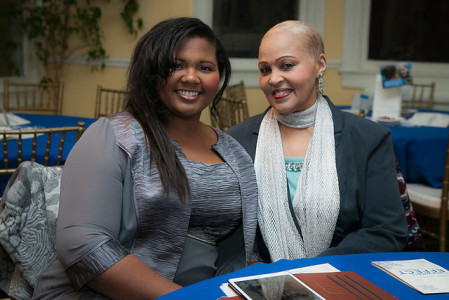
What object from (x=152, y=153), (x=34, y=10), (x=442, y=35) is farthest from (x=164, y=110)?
(x=442, y=35)

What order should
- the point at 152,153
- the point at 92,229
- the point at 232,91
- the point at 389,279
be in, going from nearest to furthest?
1. the point at 389,279
2. the point at 92,229
3. the point at 152,153
4. the point at 232,91

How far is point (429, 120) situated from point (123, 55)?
2833 millimetres

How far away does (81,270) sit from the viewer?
1233mm

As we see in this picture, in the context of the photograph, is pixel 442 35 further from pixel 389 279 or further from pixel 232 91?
pixel 389 279

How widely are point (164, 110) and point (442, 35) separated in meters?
4.67

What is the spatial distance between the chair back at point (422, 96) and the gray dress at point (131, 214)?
12.6 feet

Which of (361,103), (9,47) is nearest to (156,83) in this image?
(361,103)

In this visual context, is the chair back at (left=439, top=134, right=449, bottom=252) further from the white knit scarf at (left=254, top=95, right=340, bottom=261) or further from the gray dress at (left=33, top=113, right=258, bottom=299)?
the gray dress at (left=33, top=113, right=258, bottom=299)

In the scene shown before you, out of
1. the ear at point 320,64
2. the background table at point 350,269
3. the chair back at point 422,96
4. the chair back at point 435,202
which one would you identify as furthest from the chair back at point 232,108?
the chair back at point 422,96

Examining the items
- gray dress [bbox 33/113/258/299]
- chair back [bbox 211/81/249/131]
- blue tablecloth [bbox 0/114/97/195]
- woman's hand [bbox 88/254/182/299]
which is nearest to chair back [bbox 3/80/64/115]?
blue tablecloth [bbox 0/114/97/195]

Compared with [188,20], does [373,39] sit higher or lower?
higher

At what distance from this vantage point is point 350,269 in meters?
1.17

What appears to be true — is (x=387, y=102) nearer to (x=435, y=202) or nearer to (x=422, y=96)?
(x=435, y=202)

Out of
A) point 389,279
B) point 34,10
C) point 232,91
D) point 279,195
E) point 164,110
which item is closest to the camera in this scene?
point 389,279
